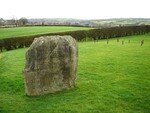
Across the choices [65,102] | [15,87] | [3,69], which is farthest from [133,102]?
[3,69]

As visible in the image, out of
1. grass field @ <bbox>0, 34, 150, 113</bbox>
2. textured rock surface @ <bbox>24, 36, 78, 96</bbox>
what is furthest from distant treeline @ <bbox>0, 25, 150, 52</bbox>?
textured rock surface @ <bbox>24, 36, 78, 96</bbox>

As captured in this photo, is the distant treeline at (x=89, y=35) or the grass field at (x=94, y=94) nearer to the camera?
the grass field at (x=94, y=94)

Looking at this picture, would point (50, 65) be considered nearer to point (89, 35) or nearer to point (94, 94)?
point (94, 94)

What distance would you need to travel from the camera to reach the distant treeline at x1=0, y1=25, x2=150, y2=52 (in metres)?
35.5

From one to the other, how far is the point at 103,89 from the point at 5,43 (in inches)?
965

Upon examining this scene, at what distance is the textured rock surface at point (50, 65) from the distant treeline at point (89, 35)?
75.1 feet

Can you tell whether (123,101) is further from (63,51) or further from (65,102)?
(63,51)

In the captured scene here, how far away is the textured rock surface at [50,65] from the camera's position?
39.9 ft

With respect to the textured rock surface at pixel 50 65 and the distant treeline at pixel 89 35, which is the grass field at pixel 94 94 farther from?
the distant treeline at pixel 89 35

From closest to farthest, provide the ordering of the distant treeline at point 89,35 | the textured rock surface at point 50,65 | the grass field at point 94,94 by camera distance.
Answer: the grass field at point 94,94 < the textured rock surface at point 50,65 < the distant treeline at point 89,35

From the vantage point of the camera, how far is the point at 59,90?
1282 centimetres

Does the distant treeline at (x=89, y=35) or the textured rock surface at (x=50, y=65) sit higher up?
the textured rock surface at (x=50, y=65)

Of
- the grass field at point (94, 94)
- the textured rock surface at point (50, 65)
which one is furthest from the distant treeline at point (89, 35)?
the textured rock surface at point (50, 65)

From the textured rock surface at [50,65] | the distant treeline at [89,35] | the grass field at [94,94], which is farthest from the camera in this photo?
the distant treeline at [89,35]
